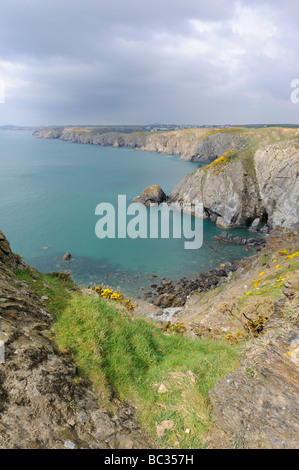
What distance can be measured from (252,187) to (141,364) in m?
58.6

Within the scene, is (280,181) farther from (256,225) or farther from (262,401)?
(262,401)

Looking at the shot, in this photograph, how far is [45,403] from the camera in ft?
15.0

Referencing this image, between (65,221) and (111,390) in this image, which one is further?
(65,221)

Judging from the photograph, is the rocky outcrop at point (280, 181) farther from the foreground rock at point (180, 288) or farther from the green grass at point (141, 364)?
the green grass at point (141, 364)

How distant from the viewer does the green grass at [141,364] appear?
17.3 ft

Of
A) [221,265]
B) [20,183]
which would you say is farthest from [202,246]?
[20,183]

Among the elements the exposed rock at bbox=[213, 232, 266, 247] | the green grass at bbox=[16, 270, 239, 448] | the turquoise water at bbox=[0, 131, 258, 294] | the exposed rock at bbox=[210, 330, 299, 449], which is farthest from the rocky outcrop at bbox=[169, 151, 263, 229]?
the exposed rock at bbox=[210, 330, 299, 449]

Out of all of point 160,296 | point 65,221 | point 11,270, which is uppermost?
point 11,270

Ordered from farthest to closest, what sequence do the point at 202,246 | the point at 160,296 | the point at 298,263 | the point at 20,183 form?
1. the point at 20,183
2. the point at 202,246
3. the point at 160,296
4. the point at 298,263

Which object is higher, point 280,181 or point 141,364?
point 280,181

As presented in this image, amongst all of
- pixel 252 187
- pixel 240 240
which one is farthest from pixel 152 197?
pixel 240 240

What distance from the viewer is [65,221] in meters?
57.7

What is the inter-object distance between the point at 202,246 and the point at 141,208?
25422 mm

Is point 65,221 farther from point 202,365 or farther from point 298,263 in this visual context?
point 202,365
